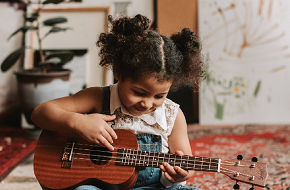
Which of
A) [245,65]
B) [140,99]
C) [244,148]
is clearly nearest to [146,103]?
[140,99]

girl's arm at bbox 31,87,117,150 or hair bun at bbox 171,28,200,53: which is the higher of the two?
Answer: hair bun at bbox 171,28,200,53

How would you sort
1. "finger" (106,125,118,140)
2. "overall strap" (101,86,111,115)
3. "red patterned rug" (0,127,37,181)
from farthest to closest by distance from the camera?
"red patterned rug" (0,127,37,181), "overall strap" (101,86,111,115), "finger" (106,125,118,140)

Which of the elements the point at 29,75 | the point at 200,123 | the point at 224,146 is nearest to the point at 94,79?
the point at 29,75

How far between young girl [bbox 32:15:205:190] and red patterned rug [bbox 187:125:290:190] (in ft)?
1.47

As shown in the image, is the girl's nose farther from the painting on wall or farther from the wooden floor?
the painting on wall

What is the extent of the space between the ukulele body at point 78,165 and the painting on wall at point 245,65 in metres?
1.71

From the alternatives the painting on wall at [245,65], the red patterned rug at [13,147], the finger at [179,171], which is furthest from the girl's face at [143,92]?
the painting on wall at [245,65]

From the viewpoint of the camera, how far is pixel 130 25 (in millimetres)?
912

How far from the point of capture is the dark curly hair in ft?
2.81

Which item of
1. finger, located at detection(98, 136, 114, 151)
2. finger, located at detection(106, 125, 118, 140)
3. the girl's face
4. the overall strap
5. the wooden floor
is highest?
the girl's face

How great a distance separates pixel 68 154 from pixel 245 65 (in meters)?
2.04

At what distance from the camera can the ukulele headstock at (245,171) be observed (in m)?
0.77

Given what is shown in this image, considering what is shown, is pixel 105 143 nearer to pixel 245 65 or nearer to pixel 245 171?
pixel 245 171

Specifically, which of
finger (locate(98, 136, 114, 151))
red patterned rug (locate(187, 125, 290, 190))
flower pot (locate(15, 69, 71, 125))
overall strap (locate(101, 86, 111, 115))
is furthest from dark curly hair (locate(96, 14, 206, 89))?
flower pot (locate(15, 69, 71, 125))
